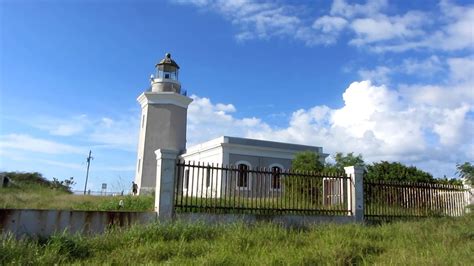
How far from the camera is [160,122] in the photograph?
91.0 feet

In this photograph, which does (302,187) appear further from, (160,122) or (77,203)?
(160,122)

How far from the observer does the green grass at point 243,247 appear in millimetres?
6727

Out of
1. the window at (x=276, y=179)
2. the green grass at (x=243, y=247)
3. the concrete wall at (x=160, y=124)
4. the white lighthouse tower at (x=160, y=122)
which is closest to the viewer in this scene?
the green grass at (x=243, y=247)

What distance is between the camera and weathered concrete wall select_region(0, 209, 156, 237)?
8.36 metres

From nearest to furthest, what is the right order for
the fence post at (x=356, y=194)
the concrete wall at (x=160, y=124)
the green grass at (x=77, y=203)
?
the fence post at (x=356, y=194) < the green grass at (x=77, y=203) < the concrete wall at (x=160, y=124)

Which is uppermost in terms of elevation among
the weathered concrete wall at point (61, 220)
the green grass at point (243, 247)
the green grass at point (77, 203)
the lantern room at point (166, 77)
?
the lantern room at point (166, 77)

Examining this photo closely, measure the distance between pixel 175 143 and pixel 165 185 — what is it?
18.5m

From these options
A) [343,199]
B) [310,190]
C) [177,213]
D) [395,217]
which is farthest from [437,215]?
[177,213]

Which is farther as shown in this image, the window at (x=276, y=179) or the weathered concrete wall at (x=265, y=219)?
the window at (x=276, y=179)

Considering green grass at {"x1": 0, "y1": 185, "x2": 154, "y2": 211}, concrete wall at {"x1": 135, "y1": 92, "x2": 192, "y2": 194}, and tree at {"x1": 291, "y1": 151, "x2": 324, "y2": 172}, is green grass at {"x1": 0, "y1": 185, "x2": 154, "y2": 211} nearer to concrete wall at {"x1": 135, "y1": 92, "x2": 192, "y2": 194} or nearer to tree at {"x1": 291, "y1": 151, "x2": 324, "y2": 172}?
tree at {"x1": 291, "y1": 151, "x2": 324, "y2": 172}

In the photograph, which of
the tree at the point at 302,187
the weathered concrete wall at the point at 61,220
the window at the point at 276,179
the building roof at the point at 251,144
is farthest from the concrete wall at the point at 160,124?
the weathered concrete wall at the point at 61,220

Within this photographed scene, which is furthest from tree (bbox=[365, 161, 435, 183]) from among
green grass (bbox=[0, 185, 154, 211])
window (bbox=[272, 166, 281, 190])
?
green grass (bbox=[0, 185, 154, 211])

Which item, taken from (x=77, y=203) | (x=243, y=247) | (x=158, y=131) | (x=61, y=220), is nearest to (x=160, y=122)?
(x=158, y=131)

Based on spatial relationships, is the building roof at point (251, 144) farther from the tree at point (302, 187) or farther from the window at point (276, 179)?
the window at point (276, 179)
